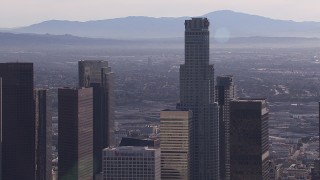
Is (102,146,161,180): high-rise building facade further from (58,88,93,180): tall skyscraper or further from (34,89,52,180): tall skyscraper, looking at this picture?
(34,89,52,180): tall skyscraper

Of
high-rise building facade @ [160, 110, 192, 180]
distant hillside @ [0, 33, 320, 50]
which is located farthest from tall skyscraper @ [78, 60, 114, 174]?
distant hillside @ [0, 33, 320, 50]

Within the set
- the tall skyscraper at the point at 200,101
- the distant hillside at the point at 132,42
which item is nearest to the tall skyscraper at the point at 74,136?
the tall skyscraper at the point at 200,101

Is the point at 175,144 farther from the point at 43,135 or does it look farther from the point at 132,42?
the point at 132,42

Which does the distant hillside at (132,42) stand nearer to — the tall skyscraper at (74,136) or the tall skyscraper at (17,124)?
the tall skyscraper at (74,136)

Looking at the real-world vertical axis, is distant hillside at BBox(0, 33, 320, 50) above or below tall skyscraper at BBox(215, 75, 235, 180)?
above

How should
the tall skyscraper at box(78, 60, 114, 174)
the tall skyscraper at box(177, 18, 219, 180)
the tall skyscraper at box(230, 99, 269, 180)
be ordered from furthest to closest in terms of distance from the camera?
the tall skyscraper at box(78, 60, 114, 174), the tall skyscraper at box(177, 18, 219, 180), the tall skyscraper at box(230, 99, 269, 180)

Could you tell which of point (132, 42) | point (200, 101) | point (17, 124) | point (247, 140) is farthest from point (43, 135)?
point (132, 42)

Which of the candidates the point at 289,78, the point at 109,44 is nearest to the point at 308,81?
the point at 289,78
